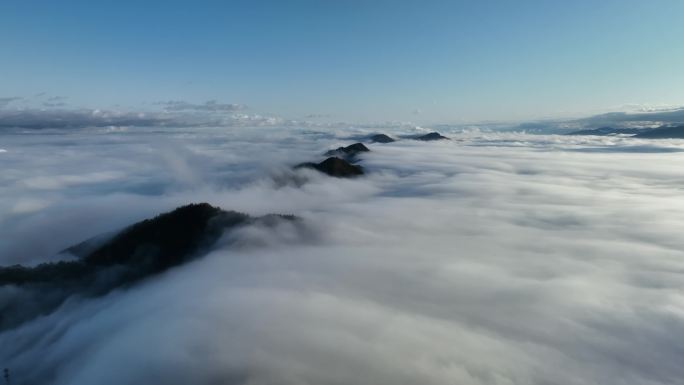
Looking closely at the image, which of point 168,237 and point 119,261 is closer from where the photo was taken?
point 119,261

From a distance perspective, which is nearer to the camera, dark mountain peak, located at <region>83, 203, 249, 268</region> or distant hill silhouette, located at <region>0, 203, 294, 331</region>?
distant hill silhouette, located at <region>0, 203, 294, 331</region>

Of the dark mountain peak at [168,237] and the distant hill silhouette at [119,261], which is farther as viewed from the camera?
the dark mountain peak at [168,237]

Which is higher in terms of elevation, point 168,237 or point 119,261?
point 168,237

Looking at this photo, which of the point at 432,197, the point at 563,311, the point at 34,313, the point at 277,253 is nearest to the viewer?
the point at 563,311

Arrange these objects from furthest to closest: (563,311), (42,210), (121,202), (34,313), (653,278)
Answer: (121,202)
(42,210)
(34,313)
(653,278)
(563,311)

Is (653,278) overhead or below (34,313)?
overhead

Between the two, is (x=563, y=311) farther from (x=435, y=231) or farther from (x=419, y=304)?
(x=435, y=231)

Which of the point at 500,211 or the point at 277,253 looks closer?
the point at 277,253

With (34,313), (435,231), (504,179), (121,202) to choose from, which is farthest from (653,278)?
(121,202)
